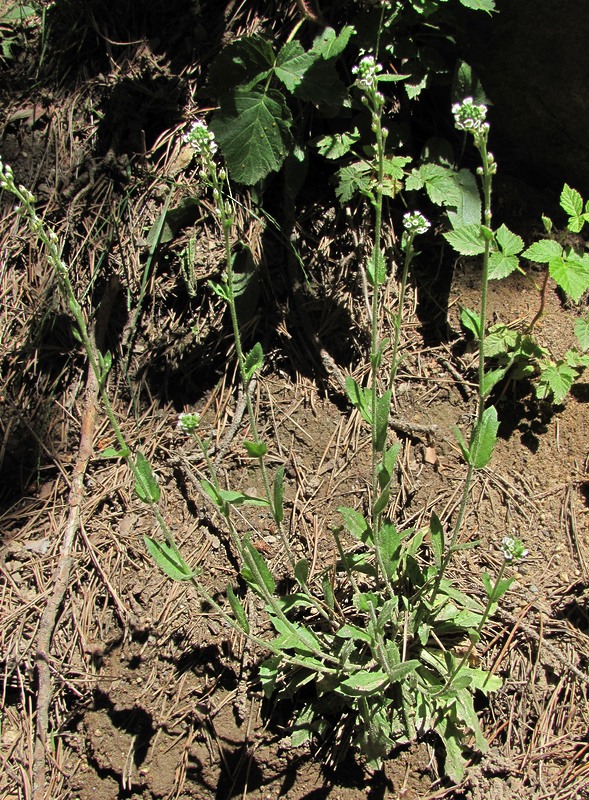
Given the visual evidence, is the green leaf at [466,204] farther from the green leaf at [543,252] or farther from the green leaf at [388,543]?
the green leaf at [388,543]

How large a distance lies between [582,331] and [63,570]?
8.11 ft

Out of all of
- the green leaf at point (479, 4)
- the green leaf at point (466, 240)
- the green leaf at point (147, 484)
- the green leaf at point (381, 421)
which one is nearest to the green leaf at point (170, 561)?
the green leaf at point (147, 484)

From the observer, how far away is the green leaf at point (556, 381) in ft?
9.86

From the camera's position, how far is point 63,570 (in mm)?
2865

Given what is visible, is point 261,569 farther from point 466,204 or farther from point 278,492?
point 466,204

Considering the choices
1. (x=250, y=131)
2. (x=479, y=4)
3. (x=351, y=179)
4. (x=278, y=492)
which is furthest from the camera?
(x=351, y=179)

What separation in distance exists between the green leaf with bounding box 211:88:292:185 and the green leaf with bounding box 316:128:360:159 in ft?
0.70

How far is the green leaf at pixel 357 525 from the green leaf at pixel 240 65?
185 cm

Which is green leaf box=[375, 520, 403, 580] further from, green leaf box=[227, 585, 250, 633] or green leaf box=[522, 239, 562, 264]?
green leaf box=[522, 239, 562, 264]

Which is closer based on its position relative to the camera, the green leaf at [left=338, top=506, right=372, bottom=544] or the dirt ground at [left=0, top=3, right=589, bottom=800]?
the green leaf at [left=338, top=506, right=372, bottom=544]

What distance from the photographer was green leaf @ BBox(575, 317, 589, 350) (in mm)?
3025

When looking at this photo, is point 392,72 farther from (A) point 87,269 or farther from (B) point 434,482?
(B) point 434,482

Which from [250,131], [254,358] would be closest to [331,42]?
[250,131]

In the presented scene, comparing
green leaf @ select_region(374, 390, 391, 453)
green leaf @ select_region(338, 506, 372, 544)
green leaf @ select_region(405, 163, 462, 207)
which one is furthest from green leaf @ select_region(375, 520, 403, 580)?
green leaf @ select_region(405, 163, 462, 207)
